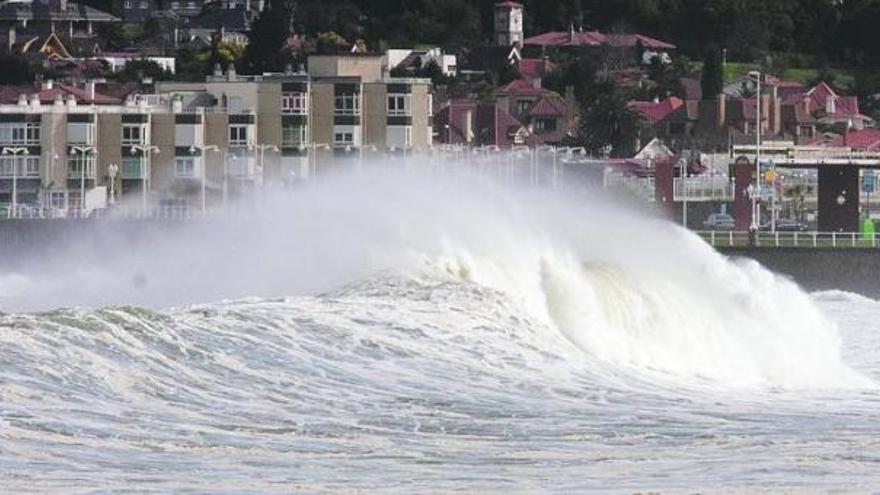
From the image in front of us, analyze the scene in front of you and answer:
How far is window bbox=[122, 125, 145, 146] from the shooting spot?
81.2 meters

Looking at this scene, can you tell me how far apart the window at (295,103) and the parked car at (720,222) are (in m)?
9.50

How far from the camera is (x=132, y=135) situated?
8138 cm

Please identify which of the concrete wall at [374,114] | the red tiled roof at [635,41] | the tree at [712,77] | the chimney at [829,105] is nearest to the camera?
the concrete wall at [374,114]

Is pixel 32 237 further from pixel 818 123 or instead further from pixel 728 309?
pixel 818 123

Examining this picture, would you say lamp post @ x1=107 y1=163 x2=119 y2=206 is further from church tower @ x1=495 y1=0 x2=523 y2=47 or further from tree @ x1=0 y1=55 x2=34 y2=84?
church tower @ x1=495 y1=0 x2=523 y2=47

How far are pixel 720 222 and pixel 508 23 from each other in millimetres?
59159

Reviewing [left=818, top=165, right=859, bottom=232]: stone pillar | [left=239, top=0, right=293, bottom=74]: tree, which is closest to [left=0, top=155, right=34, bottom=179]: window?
[left=818, top=165, right=859, bottom=232]: stone pillar

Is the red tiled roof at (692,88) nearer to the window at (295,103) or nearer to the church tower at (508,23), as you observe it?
the church tower at (508,23)

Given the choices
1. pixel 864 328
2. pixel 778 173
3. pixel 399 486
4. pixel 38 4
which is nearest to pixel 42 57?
pixel 38 4

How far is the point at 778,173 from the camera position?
9519 centimetres

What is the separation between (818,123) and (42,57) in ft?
99.0

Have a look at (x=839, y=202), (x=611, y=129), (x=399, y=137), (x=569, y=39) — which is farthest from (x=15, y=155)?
(x=569, y=39)

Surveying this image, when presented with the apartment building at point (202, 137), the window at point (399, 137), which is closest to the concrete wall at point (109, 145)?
the apartment building at point (202, 137)

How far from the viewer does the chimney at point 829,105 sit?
4908 inches
